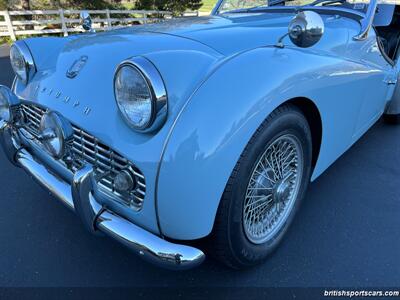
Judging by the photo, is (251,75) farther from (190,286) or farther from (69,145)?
(190,286)

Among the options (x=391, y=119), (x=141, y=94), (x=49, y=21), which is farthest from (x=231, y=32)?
(x=49, y=21)

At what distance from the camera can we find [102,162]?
5.15ft

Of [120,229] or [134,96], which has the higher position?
[134,96]

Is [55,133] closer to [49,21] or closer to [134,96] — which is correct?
[134,96]

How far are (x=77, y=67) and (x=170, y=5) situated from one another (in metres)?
17.3

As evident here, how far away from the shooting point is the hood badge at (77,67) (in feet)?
5.90

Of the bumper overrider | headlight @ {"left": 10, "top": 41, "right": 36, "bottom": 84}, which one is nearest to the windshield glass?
headlight @ {"left": 10, "top": 41, "right": 36, "bottom": 84}

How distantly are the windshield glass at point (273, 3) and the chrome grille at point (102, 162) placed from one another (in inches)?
83.8

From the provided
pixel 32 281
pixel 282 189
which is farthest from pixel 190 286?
pixel 32 281

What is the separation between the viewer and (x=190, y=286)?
181 cm

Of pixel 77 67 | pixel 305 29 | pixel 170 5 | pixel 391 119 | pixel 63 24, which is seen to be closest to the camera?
pixel 305 29

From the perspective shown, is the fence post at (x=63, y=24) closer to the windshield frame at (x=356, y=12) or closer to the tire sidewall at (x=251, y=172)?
the windshield frame at (x=356, y=12)

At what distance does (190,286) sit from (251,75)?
113 cm

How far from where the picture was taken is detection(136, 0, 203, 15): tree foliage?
17.2 metres
